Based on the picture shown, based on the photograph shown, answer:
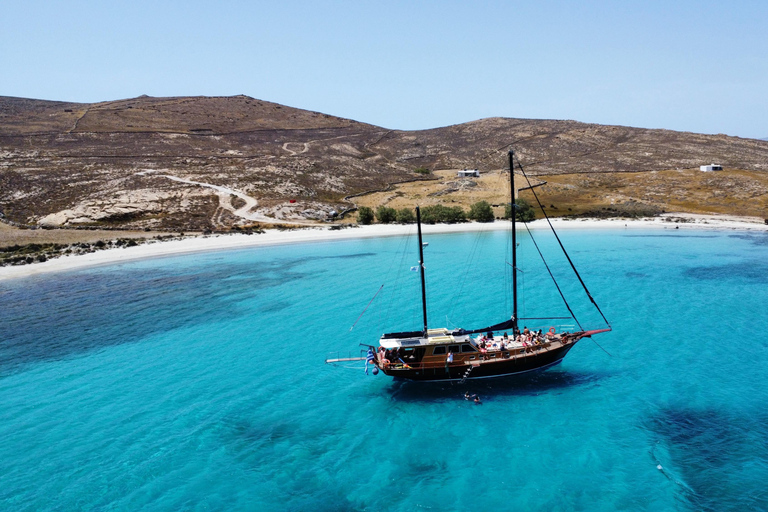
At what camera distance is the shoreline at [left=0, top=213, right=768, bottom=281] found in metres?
76.7

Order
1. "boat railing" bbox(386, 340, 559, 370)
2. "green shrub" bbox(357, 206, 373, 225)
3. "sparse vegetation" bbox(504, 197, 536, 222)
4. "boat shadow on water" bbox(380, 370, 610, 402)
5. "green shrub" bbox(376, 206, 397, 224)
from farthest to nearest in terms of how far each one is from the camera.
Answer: "green shrub" bbox(376, 206, 397, 224)
"green shrub" bbox(357, 206, 373, 225)
"sparse vegetation" bbox(504, 197, 536, 222)
"boat railing" bbox(386, 340, 559, 370)
"boat shadow on water" bbox(380, 370, 610, 402)

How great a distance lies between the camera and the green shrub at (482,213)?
372 feet

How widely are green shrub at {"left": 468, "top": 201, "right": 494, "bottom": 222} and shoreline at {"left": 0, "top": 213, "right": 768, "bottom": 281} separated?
8.79 ft

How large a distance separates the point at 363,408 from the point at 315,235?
73.7 metres

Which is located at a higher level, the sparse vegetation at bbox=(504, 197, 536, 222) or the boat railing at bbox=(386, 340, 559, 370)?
the sparse vegetation at bbox=(504, 197, 536, 222)

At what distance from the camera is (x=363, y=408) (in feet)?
96.0

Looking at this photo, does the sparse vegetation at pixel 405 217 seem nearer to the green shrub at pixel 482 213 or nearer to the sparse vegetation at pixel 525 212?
the green shrub at pixel 482 213

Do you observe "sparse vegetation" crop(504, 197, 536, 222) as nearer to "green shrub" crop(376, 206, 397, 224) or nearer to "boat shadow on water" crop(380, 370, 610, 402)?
"green shrub" crop(376, 206, 397, 224)

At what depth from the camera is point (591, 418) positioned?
26.9 metres

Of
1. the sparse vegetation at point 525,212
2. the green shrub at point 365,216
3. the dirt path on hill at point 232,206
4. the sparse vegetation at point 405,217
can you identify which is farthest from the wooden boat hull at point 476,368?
the green shrub at point 365,216

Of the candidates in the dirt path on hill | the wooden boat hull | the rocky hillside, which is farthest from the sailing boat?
the rocky hillside

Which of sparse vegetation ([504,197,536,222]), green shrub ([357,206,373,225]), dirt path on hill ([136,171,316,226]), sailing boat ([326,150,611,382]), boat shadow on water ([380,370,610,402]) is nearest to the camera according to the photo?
boat shadow on water ([380,370,610,402])

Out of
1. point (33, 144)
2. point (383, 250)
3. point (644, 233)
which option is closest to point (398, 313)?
point (383, 250)

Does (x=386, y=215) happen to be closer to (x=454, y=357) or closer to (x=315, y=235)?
(x=315, y=235)
